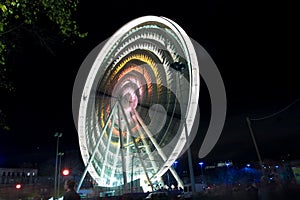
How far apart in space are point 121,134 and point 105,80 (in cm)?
476

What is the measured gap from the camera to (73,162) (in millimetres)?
52812

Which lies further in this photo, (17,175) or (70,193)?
(17,175)

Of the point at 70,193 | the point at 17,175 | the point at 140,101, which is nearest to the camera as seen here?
the point at 70,193

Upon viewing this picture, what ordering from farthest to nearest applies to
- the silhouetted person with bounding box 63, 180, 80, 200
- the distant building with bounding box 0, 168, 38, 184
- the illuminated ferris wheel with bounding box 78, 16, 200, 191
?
the distant building with bounding box 0, 168, 38, 184, the illuminated ferris wheel with bounding box 78, 16, 200, 191, the silhouetted person with bounding box 63, 180, 80, 200

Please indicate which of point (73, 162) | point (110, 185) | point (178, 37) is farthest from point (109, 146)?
point (73, 162)

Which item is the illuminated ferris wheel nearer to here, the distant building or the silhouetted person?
the silhouetted person

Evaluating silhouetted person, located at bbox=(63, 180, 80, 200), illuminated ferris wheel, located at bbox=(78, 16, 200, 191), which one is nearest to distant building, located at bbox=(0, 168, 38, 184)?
illuminated ferris wheel, located at bbox=(78, 16, 200, 191)

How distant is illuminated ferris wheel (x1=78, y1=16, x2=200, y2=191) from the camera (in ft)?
53.1

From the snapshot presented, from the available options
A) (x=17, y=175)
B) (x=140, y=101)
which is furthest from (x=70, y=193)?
(x=17, y=175)

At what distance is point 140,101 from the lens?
752 inches

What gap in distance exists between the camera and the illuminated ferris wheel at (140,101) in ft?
53.1

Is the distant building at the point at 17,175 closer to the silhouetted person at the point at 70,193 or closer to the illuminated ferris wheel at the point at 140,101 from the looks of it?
the illuminated ferris wheel at the point at 140,101

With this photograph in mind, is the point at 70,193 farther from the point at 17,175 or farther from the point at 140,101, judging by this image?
the point at 17,175

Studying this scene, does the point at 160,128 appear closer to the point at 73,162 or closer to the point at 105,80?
the point at 105,80
